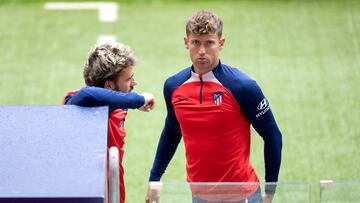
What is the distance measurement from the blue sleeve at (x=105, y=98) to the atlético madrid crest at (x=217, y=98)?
1.08ft

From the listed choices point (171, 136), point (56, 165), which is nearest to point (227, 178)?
point (171, 136)

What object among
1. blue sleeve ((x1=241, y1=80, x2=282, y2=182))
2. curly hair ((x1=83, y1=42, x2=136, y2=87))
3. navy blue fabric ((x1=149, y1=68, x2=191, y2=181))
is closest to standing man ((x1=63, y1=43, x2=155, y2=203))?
curly hair ((x1=83, y1=42, x2=136, y2=87))

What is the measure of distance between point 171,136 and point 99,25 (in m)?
5.11

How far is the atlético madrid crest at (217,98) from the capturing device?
357 cm

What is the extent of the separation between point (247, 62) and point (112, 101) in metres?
4.70

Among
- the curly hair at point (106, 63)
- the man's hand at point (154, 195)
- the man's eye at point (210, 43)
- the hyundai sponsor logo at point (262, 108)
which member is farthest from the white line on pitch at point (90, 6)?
the man's hand at point (154, 195)

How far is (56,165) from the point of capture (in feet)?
8.93

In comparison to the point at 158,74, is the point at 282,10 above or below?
above

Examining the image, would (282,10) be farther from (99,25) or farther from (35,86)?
(35,86)

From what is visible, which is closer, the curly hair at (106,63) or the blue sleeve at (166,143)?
the curly hair at (106,63)

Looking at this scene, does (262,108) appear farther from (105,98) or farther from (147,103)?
(105,98)

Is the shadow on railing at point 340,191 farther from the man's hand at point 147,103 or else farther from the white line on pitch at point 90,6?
the white line on pitch at point 90,6

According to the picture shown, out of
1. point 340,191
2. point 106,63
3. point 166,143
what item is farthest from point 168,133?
point 340,191

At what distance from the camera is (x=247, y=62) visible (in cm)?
791
